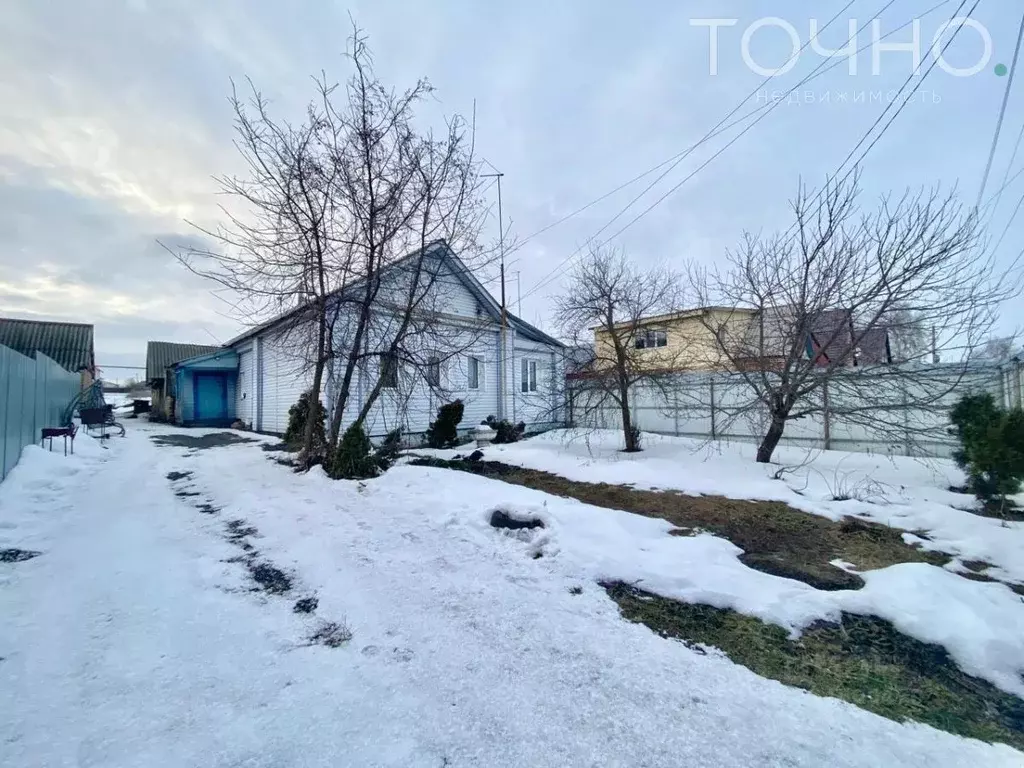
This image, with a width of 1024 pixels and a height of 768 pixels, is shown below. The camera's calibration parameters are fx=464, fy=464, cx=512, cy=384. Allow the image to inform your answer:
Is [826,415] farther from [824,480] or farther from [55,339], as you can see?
[55,339]

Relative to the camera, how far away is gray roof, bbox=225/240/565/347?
9109 millimetres

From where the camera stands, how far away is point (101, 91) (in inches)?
277

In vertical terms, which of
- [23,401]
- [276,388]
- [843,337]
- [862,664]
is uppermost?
[843,337]

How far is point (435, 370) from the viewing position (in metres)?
10.6

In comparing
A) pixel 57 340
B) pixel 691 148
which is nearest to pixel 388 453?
pixel 691 148

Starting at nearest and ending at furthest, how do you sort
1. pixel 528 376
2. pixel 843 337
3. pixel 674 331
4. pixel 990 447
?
pixel 990 447
pixel 843 337
pixel 674 331
pixel 528 376

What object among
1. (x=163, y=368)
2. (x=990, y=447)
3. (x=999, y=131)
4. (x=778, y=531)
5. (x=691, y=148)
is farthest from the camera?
(x=163, y=368)

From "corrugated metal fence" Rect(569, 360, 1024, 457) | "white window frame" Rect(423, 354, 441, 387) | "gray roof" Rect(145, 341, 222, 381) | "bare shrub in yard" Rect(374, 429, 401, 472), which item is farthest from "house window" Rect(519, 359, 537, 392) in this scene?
"gray roof" Rect(145, 341, 222, 381)

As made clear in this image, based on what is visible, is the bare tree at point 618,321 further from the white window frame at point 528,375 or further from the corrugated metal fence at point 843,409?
the white window frame at point 528,375

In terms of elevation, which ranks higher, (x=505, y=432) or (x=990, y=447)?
(x=990, y=447)

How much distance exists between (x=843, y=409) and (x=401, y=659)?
8.89 metres

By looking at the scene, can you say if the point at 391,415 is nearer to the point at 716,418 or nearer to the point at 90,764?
the point at 716,418

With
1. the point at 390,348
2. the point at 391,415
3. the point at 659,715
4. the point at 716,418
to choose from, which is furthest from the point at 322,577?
the point at 716,418

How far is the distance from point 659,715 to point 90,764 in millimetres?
2485
